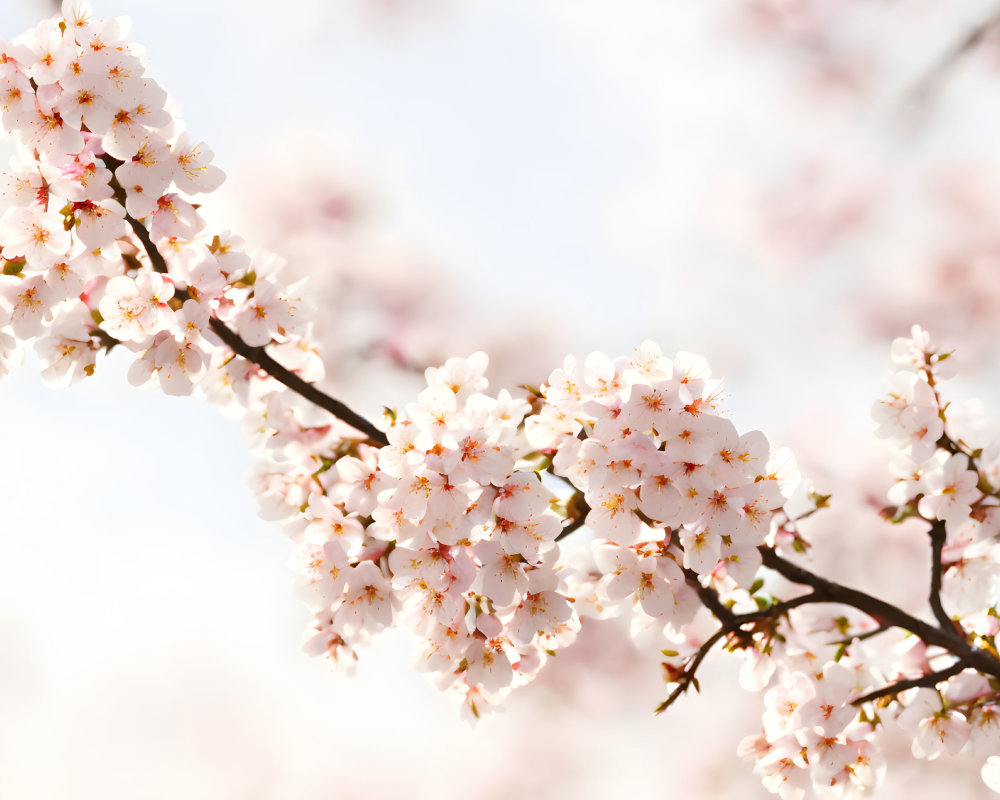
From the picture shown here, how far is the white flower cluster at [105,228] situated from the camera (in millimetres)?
1274

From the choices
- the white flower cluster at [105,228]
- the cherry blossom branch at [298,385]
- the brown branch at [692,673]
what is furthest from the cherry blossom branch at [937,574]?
the white flower cluster at [105,228]

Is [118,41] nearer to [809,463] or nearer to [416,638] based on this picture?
[416,638]

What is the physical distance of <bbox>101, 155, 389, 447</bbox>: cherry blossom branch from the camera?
1.35 metres

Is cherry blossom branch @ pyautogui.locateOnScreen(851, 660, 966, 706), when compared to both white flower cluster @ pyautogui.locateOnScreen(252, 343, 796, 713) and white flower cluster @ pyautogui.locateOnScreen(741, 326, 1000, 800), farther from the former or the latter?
white flower cluster @ pyautogui.locateOnScreen(252, 343, 796, 713)

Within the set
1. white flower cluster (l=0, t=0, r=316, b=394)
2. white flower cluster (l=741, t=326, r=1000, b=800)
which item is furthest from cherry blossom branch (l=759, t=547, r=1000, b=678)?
white flower cluster (l=0, t=0, r=316, b=394)

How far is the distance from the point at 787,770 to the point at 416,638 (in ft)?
2.38

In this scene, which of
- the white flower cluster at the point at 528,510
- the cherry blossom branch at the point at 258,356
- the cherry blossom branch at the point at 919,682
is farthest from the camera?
the cherry blossom branch at the point at 919,682

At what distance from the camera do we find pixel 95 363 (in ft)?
4.76

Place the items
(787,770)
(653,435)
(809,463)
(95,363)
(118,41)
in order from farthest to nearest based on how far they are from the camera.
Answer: (809,463)
(787,770)
(95,363)
(118,41)
(653,435)

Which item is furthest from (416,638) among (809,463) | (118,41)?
(809,463)

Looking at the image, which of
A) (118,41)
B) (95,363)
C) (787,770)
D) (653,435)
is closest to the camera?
→ (653,435)

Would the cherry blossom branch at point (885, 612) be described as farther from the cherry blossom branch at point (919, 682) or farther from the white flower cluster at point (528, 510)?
the white flower cluster at point (528, 510)

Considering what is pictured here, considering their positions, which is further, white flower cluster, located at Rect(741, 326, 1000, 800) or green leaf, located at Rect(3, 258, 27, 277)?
white flower cluster, located at Rect(741, 326, 1000, 800)

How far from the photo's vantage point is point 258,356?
4.80 ft
